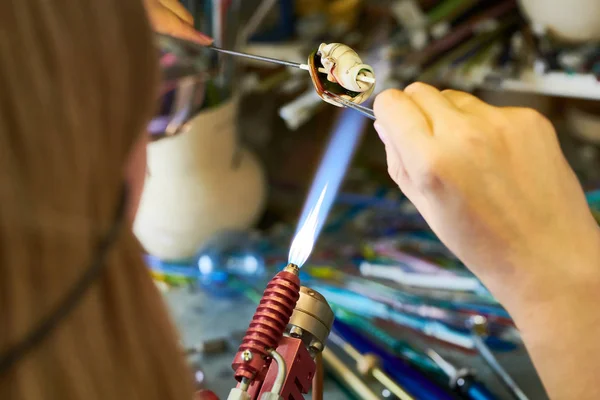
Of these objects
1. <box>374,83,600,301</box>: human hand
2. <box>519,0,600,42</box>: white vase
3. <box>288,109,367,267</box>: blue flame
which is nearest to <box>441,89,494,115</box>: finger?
<box>374,83,600,301</box>: human hand

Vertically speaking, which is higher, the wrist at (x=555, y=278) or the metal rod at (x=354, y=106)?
the metal rod at (x=354, y=106)

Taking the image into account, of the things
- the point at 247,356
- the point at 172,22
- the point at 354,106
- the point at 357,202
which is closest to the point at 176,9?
the point at 172,22

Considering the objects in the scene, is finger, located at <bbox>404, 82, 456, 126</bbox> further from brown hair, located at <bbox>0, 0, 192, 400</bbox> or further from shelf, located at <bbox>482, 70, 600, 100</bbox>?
shelf, located at <bbox>482, 70, 600, 100</bbox>

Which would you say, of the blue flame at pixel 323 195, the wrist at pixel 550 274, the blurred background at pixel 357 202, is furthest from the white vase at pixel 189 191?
the wrist at pixel 550 274

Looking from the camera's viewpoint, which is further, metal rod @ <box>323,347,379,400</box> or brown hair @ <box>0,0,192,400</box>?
metal rod @ <box>323,347,379,400</box>

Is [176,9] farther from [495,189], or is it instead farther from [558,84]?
[558,84]

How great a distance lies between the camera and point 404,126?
1.21 feet

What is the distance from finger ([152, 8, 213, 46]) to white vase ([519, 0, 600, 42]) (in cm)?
38

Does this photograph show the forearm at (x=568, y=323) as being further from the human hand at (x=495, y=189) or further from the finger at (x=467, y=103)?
the finger at (x=467, y=103)

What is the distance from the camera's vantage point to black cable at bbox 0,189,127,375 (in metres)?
0.23

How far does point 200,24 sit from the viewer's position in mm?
631

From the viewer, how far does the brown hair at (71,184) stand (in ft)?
0.74

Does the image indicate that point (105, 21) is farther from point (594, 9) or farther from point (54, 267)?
point (594, 9)

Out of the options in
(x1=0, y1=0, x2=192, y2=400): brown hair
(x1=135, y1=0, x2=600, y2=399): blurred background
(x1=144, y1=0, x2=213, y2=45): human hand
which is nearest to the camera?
(x1=0, y1=0, x2=192, y2=400): brown hair
